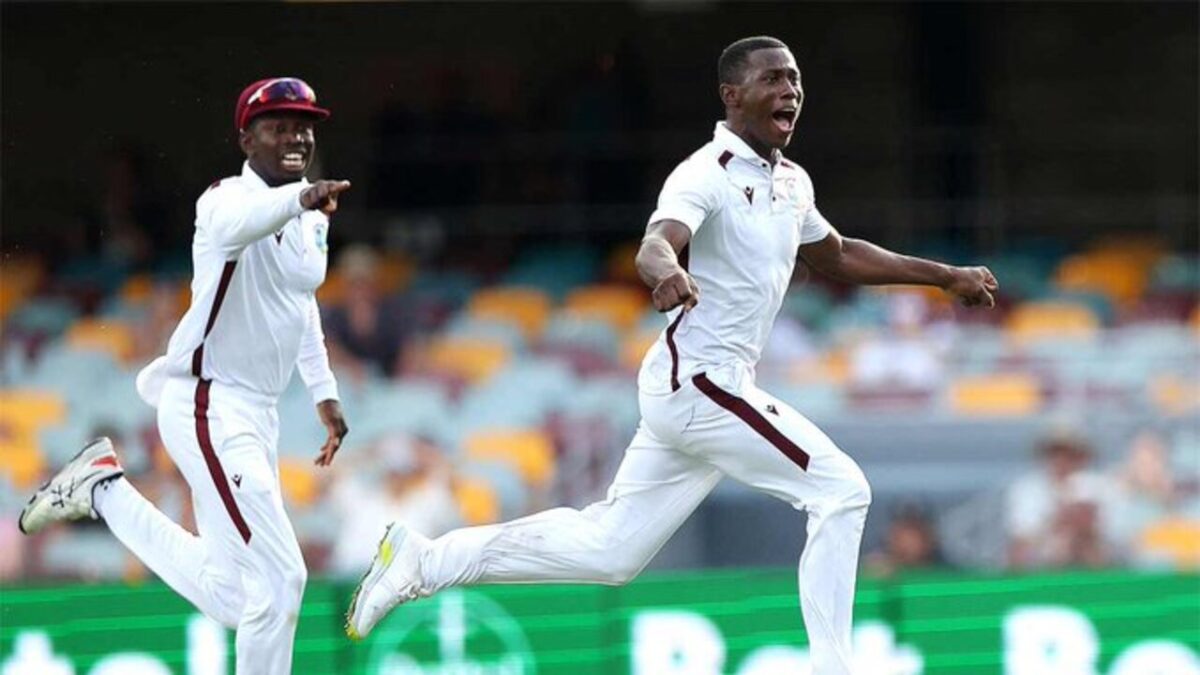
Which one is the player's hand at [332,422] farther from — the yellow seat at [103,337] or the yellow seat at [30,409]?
the yellow seat at [30,409]

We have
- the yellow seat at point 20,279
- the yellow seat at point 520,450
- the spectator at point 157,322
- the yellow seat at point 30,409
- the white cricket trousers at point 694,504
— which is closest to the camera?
the white cricket trousers at point 694,504

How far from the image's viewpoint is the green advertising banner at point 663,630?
33.2ft

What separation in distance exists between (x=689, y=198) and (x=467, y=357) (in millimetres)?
6683

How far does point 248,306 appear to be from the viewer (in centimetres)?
795

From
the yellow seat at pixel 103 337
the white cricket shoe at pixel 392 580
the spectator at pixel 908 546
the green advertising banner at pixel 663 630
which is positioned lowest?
the green advertising banner at pixel 663 630

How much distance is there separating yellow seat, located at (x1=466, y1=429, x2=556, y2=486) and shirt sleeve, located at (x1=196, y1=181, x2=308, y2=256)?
5.00 meters

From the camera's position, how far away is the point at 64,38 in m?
15.5

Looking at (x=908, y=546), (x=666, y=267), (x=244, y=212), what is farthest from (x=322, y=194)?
(x=908, y=546)

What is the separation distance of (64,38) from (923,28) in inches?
208

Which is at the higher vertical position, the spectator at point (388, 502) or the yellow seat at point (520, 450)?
the yellow seat at point (520, 450)

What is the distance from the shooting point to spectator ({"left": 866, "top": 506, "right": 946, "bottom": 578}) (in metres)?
11.9

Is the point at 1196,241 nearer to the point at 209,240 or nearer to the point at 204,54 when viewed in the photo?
the point at 204,54

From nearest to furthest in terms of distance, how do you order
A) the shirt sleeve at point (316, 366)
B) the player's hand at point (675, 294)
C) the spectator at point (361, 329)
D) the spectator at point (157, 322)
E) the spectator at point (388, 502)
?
the player's hand at point (675, 294), the shirt sleeve at point (316, 366), the spectator at point (388, 502), the spectator at point (157, 322), the spectator at point (361, 329)

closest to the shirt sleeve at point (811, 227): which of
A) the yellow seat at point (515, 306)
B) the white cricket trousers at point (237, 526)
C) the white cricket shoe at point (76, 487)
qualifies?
the white cricket trousers at point (237, 526)
